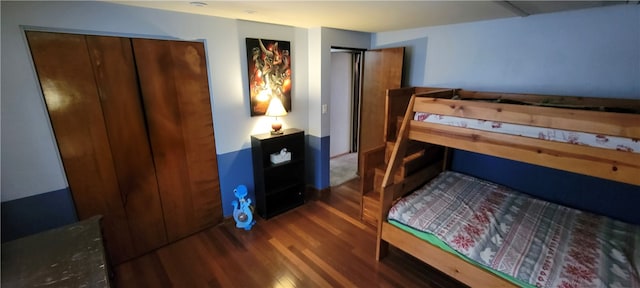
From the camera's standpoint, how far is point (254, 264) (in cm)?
221

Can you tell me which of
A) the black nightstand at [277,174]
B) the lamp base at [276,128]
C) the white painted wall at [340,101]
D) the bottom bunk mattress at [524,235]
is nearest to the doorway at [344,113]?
the white painted wall at [340,101]

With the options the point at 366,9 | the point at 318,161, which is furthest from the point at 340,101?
the point at 366,9

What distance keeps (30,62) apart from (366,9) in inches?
91.0

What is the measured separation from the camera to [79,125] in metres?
1.86

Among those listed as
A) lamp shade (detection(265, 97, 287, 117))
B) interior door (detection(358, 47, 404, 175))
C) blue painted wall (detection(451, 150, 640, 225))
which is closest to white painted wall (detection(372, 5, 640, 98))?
interior door (detection(358, 47, 404, 175))

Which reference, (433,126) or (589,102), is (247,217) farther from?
(589,102)

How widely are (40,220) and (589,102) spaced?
4.27 m

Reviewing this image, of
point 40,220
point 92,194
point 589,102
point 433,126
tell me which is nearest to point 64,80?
point 92,194

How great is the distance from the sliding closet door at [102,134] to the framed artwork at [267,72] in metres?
1.04

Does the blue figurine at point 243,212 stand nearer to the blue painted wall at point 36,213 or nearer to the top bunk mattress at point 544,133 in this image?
the blue painted wall at point 36,213

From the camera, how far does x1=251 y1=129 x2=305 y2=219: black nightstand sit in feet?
9.15

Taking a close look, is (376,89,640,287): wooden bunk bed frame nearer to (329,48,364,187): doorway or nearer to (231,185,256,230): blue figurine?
(231,185,256,230): blue figurine

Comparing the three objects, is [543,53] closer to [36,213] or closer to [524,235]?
[524,235]

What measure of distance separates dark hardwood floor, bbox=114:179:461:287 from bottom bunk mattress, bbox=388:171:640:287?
17.4 inches
